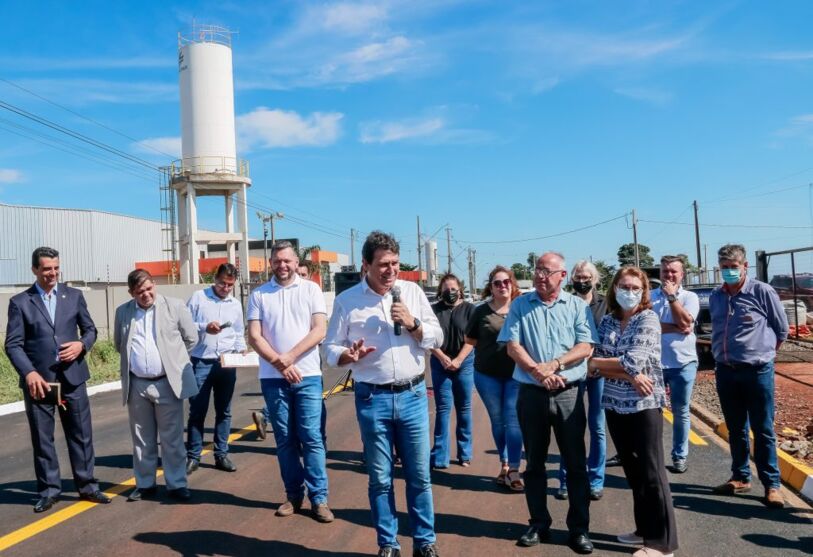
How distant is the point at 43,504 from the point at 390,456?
320 cm

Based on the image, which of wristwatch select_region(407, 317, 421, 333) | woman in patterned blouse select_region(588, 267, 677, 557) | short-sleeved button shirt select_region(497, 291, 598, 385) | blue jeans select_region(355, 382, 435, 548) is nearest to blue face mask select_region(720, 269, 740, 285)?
woman in patterned blouse select_region(588, 267, 677, 557)

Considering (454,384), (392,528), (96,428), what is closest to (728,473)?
(454,384)

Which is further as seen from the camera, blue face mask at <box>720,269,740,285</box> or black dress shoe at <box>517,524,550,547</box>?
blue face mask at <box>720,269,740,285</box>

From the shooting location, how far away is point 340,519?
548 centimetres

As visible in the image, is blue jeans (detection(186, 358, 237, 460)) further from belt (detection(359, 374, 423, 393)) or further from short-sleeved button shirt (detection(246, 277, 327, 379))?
belt (detection(359, 374, 423, 393))

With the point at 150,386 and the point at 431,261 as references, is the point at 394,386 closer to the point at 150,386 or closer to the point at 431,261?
the point at 150,386

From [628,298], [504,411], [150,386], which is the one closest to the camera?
[628,298]

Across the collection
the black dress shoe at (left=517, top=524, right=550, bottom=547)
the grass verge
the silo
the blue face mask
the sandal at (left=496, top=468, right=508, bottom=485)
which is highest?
the silo

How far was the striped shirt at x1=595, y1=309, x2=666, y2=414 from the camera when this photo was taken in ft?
15.0

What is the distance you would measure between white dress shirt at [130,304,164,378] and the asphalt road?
1106 millimetres

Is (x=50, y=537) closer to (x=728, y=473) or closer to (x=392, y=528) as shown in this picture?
(x=392, y=528)

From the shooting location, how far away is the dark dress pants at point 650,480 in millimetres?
4543

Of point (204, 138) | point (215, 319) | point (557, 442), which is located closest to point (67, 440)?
point (215, 319)

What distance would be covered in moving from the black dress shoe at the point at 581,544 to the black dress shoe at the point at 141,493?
3571 millimetres
